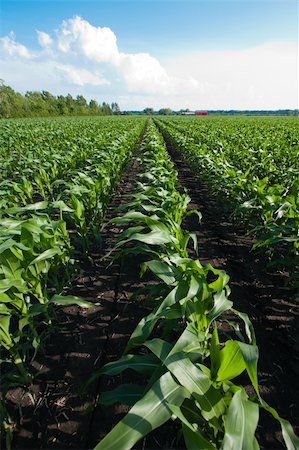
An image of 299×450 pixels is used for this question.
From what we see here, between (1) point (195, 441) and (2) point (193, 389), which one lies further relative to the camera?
(2) point (193, 389)

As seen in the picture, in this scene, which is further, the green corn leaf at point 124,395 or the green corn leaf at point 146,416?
the green corn leaf at point 124,395

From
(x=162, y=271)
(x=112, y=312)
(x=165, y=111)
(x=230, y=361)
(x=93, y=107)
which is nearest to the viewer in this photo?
(x=230, y=361)

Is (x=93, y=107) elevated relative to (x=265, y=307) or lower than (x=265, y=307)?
elevated

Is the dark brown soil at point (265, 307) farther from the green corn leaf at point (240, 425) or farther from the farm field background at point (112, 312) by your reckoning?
the green corn leaf at point (240, 425)

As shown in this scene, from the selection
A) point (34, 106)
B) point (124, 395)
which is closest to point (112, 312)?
point (124, 395)

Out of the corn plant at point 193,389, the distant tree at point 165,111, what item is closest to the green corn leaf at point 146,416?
the corn plant at point 193,389

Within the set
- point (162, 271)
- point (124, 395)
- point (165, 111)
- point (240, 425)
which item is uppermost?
point (165, 111)

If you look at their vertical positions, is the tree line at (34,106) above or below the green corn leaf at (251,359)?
above

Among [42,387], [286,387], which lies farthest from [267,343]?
[42,387]

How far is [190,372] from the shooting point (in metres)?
1.13

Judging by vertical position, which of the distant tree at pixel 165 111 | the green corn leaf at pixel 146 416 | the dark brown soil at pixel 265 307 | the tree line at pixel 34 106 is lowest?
the dark brown soil at pixel 265 307

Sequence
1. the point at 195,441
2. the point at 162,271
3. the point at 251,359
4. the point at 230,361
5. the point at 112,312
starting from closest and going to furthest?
the point at 195,441
the point at 251,359
the point at 230,361
the point at 162,271
the point at 112,312

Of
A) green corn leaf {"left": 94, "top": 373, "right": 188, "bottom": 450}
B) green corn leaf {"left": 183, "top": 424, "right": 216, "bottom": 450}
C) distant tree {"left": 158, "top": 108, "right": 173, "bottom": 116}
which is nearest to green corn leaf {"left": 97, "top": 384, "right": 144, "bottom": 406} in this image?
green corn leaf {"left": 94, "top": 373, "right": 188, "bottom": 450}

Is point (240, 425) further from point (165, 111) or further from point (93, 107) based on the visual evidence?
point (165, 111)
